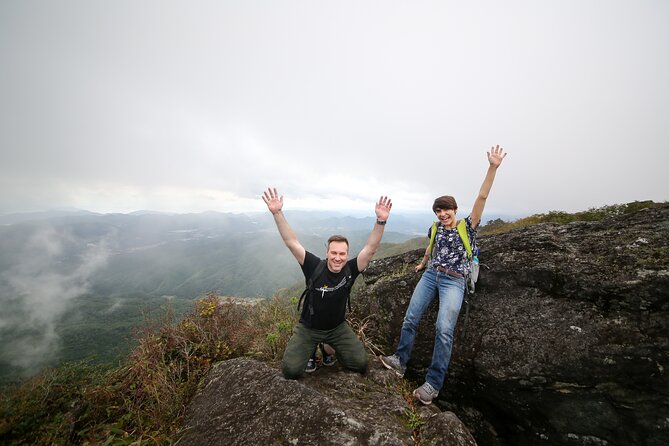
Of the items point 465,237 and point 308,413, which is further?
point 465,237

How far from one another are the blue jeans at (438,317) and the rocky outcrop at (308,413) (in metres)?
0.65

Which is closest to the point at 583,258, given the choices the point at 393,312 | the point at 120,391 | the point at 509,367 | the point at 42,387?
the point at 509,367

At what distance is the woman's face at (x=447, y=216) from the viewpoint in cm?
615

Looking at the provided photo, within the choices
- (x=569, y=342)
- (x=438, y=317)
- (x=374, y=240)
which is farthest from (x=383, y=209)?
(x=569, y=342)

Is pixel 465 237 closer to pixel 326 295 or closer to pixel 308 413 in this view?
pixel 326 295

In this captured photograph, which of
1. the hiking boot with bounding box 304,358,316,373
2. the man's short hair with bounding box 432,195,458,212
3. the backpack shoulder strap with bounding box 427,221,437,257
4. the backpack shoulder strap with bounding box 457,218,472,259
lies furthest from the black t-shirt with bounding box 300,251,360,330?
the backpack shoulder strap with bounding box 457,218,472,259

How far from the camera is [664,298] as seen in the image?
5.04 meters

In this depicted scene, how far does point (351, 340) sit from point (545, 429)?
4.03 metres

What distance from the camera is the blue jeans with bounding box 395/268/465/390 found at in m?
5.50

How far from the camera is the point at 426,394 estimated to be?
5.33 meters

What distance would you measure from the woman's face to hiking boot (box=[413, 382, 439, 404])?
11.0 ft

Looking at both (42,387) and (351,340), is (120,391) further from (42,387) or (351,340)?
(351,340)

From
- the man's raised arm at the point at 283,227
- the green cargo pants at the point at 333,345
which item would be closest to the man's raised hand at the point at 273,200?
the man's raised arm at the point at 283,227

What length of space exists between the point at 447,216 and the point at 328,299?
319 centimetres
